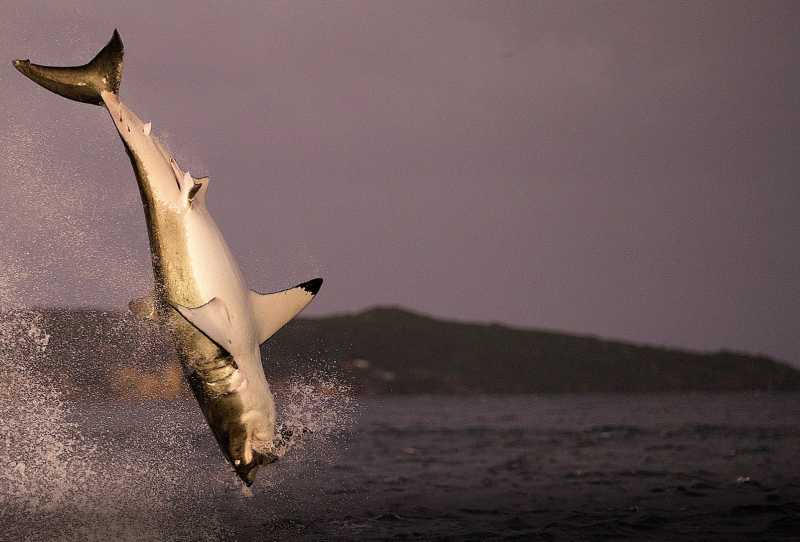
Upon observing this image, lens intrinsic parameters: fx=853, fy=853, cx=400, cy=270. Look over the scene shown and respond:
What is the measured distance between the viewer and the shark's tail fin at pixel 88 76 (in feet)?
37.0

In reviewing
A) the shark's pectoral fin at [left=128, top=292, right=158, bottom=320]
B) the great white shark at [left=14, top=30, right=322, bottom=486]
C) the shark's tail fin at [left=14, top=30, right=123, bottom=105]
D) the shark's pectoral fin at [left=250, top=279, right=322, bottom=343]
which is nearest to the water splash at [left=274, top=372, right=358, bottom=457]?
the shark's pectoral fin at [left=250, top=279, right=322, bottom=343]

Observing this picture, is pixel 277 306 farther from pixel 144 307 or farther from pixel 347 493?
pixel 347 493

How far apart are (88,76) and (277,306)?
13.2ft

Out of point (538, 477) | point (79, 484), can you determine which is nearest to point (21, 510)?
point (79, 484)

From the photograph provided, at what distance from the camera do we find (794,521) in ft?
61.3

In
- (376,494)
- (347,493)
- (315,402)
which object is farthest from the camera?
(347,493)

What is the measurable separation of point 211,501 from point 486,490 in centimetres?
835

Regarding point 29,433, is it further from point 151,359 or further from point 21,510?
point 151,359

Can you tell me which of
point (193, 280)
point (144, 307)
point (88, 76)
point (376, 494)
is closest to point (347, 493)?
point (376, 494)

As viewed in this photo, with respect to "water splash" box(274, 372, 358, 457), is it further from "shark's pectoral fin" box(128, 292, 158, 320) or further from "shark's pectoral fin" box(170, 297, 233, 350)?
"shark's pectoral fin" box(170, 297, 233, 350)

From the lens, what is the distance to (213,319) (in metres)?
10.4

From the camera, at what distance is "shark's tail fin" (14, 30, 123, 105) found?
11.3 metres

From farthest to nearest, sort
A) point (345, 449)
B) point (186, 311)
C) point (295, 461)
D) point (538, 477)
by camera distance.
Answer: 1. point (345, 449)
2. point (295, 461)
3. point (538, 477)
4. point (186, 311)

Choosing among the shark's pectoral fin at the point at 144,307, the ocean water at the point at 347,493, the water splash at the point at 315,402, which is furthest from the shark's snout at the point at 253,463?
the water splash at the point at 315,402
